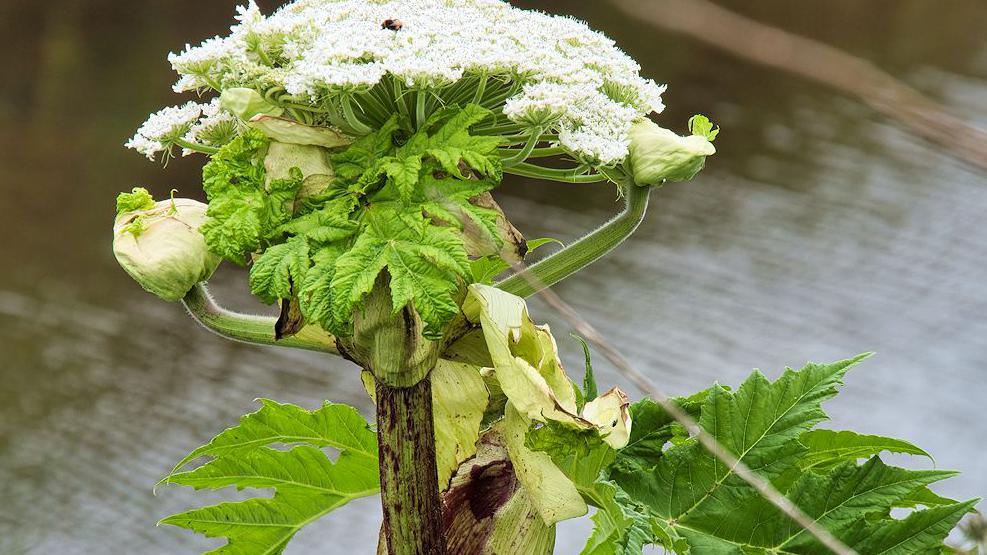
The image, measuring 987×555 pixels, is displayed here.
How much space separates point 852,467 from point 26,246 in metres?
3.39

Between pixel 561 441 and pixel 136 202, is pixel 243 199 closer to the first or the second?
pixel 136 202

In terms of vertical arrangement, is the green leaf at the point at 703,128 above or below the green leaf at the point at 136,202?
above

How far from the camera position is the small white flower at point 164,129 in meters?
0.62

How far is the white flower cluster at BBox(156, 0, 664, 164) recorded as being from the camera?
1.79 feet

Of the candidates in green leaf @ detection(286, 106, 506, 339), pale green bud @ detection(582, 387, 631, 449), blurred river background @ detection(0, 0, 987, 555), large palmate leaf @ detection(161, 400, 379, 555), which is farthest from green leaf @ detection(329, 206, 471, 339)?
blurred river background @ detection(0, 0, 987, 555)

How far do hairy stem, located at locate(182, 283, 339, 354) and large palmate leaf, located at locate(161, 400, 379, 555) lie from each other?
0.34 ft

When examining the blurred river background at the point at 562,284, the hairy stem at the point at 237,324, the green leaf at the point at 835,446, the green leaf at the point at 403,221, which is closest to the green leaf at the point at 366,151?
the green leaf at the point at 403,221

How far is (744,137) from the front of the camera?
4316mm

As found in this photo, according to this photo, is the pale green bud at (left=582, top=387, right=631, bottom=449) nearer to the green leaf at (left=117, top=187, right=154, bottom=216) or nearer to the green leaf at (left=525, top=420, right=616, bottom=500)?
the green leaf at (left=525, top=420, right=616, bottom=500)

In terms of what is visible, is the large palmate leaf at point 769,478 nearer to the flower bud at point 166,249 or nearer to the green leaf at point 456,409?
the green leaf at point 456,409

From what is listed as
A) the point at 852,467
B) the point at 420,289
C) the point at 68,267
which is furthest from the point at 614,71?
the point at 68,267

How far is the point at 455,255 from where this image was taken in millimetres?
556

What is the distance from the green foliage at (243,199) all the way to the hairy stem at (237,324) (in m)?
0.06

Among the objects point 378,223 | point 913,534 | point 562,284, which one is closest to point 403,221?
point 378,223
